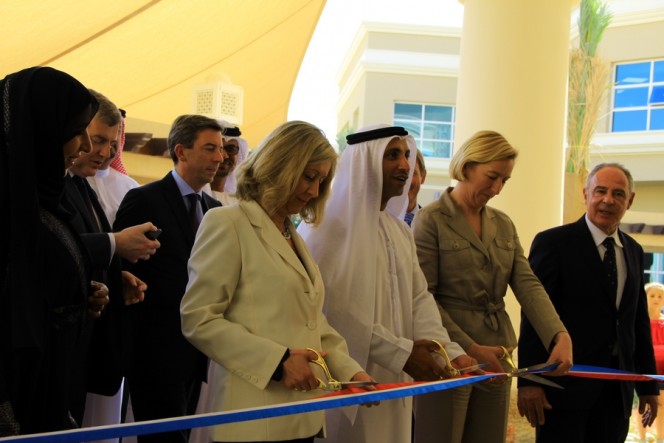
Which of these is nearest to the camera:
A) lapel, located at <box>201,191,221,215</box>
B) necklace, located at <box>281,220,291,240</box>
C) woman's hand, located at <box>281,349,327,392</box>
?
woman's hand, located at <box>281,349,327,392</box>

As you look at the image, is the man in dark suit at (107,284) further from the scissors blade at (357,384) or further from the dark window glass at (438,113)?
the dark window glass at (438,113)

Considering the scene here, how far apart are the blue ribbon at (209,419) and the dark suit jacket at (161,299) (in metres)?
1.30

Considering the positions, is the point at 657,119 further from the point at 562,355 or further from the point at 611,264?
the point at 562,355

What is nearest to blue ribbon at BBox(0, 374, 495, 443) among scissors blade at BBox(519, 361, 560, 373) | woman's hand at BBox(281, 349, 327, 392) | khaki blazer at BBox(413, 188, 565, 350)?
woman's hand at BBox(281, 349, 327, 392)

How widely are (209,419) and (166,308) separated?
5.27 feet

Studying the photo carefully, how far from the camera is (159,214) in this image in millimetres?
3746

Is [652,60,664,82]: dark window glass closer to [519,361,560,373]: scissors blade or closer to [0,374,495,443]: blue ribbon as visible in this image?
[519,361,560,373]: scissors blade

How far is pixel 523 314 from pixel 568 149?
8336 mm

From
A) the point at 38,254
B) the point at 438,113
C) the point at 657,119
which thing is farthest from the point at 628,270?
the point at 438,113

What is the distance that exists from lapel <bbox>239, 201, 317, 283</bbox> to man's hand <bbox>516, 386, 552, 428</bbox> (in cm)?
165

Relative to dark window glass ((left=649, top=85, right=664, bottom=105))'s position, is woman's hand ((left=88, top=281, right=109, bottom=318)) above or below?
below

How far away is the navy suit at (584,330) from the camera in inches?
155

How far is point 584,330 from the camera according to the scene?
13.4ft

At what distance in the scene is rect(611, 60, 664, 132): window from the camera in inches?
951
